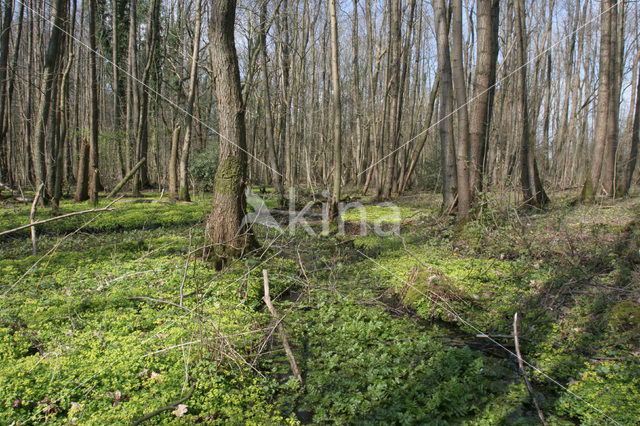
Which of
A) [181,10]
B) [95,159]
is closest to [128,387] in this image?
[95,159]

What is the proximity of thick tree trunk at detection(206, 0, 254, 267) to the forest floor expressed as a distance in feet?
1.20

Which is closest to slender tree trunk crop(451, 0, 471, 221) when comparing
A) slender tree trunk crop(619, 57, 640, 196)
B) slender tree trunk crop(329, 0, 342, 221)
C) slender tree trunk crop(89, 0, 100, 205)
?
slender tree trunk crop(329, 0, 342, 221)

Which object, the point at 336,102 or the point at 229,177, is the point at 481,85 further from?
the point at 229,177

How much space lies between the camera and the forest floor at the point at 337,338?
8.66ft

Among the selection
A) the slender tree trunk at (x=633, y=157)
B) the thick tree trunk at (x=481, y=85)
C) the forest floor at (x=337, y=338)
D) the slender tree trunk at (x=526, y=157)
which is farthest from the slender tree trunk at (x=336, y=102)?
the slender tree trunk at (x=633, y=157)

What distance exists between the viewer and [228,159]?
5.21m

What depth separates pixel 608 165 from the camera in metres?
10.9

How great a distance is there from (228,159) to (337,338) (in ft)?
9.33

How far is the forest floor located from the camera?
2.64 m

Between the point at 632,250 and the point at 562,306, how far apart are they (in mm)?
1233

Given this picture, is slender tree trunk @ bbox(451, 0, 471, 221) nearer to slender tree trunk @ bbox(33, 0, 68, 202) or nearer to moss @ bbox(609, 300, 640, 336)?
moss @ bbox(609, 300, 640, 336)

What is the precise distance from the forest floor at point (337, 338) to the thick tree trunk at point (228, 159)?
37 cm

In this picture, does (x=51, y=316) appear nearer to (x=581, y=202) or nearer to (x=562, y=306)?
(x=562, y=306)

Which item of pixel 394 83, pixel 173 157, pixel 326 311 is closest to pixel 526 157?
pixel 394 83
